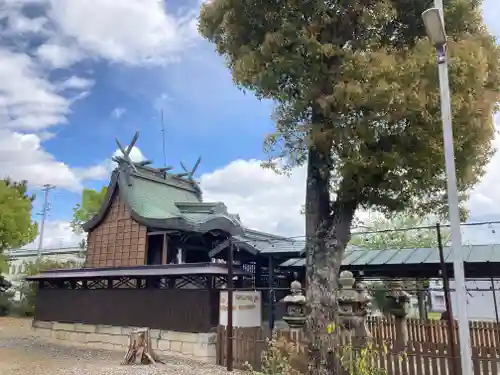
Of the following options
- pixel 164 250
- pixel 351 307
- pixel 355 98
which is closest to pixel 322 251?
pixel 355 98

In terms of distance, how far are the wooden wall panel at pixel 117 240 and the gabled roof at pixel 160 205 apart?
0.30 metres

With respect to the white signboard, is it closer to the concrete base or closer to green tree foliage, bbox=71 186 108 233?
the concrete base

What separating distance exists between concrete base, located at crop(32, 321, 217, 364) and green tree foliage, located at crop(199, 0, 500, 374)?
15.0 ft

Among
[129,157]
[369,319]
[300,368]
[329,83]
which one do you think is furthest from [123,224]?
[329,83]

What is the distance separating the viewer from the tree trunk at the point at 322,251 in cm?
618

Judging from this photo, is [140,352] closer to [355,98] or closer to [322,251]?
[322,251]

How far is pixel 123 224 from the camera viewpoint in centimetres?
1531

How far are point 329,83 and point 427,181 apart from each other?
2017 millimetres

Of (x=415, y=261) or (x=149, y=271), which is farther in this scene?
(x=149, y=271)

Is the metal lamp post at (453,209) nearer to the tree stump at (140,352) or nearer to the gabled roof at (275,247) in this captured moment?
the tree stump at (140,352)

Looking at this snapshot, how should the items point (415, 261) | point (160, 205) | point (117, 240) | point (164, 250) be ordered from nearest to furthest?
point (415, 261), point (164, 250), point (117, 240), point (160, 205)

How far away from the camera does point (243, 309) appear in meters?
10.3

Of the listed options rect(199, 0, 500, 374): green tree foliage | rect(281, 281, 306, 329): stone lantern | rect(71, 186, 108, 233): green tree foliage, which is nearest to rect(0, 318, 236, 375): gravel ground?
rect(281, 281, 306, 329): stone lantern

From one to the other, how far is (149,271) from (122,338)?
2212mm
